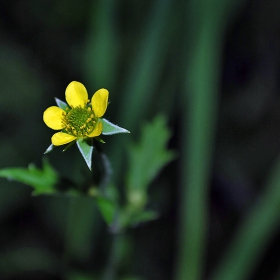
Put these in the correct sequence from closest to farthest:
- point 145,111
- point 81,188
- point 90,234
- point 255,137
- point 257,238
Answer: point 81,188, point 257,238, point 90,234, point 145,111, point 255,137

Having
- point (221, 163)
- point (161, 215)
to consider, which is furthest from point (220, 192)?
point (161, 215)

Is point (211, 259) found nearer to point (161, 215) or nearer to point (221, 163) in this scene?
point (161, 215)

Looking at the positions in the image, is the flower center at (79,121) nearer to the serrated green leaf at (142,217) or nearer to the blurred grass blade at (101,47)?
the serrated green leaf at (142,217)

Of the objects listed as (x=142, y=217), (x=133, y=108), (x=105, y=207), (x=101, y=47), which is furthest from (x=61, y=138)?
(x=101, y=47)

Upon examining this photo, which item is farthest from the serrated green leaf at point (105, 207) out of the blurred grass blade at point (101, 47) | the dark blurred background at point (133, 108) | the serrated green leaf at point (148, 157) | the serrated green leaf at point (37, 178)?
the blurred grass blade at point (101, 47)

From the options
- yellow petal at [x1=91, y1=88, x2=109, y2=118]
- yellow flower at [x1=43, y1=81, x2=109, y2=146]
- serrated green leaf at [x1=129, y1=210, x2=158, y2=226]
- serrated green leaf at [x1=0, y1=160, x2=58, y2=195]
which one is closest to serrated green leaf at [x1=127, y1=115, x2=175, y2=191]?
serrated green leaf at [x1=129, y1=210, x2=158, y2=226]

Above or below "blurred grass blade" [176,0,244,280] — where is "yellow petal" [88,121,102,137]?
below

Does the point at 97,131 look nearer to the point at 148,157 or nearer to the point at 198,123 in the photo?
the point at 148,157

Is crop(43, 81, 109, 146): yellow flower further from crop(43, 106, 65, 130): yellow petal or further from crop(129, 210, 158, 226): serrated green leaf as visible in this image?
crop(129, 210, 158, 226): serrated green leaf

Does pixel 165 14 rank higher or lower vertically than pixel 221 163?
higher
